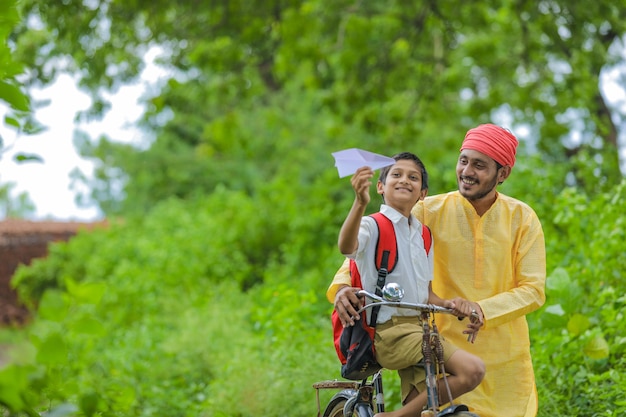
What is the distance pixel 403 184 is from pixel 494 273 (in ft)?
2.22

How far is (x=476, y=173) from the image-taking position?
387 cm

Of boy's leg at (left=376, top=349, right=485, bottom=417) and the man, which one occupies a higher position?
the man

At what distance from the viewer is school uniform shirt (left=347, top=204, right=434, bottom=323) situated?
11.8ft

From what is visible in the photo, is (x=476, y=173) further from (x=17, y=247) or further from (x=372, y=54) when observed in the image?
(x=17, y=247)

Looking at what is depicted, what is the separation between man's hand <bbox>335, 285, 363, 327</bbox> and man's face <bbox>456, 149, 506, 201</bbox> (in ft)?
2.23

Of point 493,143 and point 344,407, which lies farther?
point 344,407

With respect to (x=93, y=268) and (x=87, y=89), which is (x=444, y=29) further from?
(x=93, y=268)

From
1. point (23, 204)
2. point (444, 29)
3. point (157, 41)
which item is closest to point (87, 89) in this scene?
point (157, 41)

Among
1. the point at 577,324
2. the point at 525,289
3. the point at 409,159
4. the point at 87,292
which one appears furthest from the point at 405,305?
the point at 577,324

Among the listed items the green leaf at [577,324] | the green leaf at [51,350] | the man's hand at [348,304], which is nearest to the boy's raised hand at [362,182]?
the man's hand at [348,304]

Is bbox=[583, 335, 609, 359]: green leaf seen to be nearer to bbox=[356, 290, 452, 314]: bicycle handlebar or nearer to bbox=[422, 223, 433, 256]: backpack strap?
bbox=[422, 223, 433, 256]: backpack strap

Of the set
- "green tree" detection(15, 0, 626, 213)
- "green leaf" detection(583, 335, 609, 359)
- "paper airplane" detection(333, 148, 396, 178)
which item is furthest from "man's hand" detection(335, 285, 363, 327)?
"green tree" detection(15, 0, 626, 213)

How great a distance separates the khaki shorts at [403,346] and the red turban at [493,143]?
75cm

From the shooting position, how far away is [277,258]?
13.1 meters
